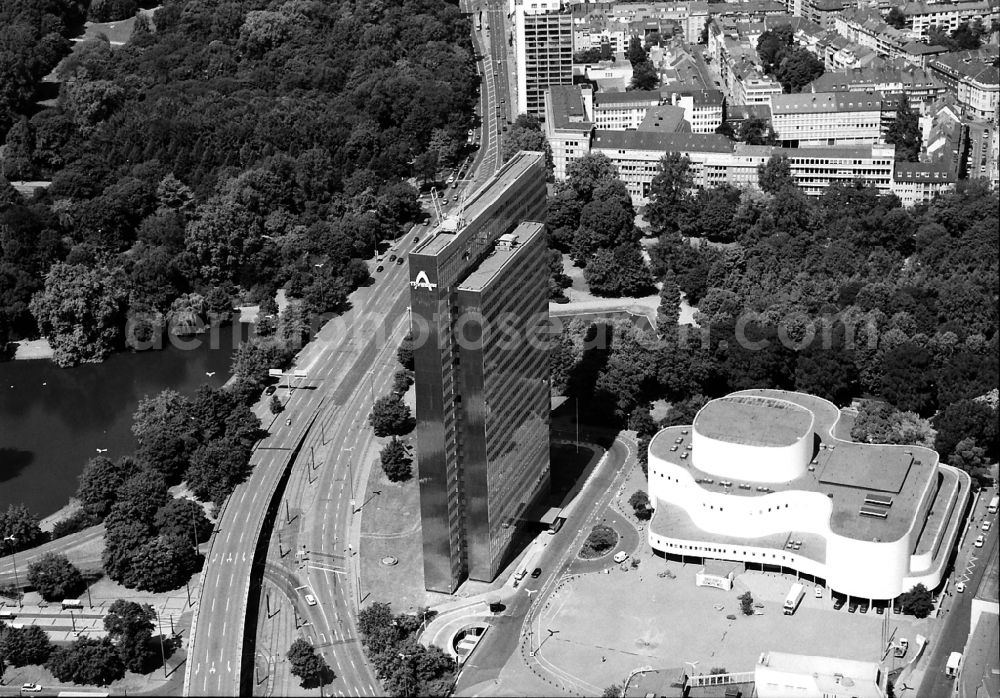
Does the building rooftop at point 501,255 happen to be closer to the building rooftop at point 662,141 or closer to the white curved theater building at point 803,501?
the white curved theater building at point 803,501

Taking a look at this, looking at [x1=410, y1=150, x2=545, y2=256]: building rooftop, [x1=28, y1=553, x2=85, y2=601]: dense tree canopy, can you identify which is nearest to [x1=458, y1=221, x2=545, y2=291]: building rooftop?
[x1=410, y1=150, x2=545, y2=256]: building rooftop

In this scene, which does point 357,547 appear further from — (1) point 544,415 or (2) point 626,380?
(2) point 626,380

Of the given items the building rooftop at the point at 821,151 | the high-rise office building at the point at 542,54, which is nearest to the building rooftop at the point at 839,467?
the building rooftop at the point at 821,151

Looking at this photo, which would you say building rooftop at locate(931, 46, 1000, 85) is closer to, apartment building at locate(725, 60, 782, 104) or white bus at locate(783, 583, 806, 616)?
apartment building at locate(725, 60, 782, 104)

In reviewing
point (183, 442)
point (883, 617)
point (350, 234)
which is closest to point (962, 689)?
point (883, 617)

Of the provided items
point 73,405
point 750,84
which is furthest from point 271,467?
point 750,84
